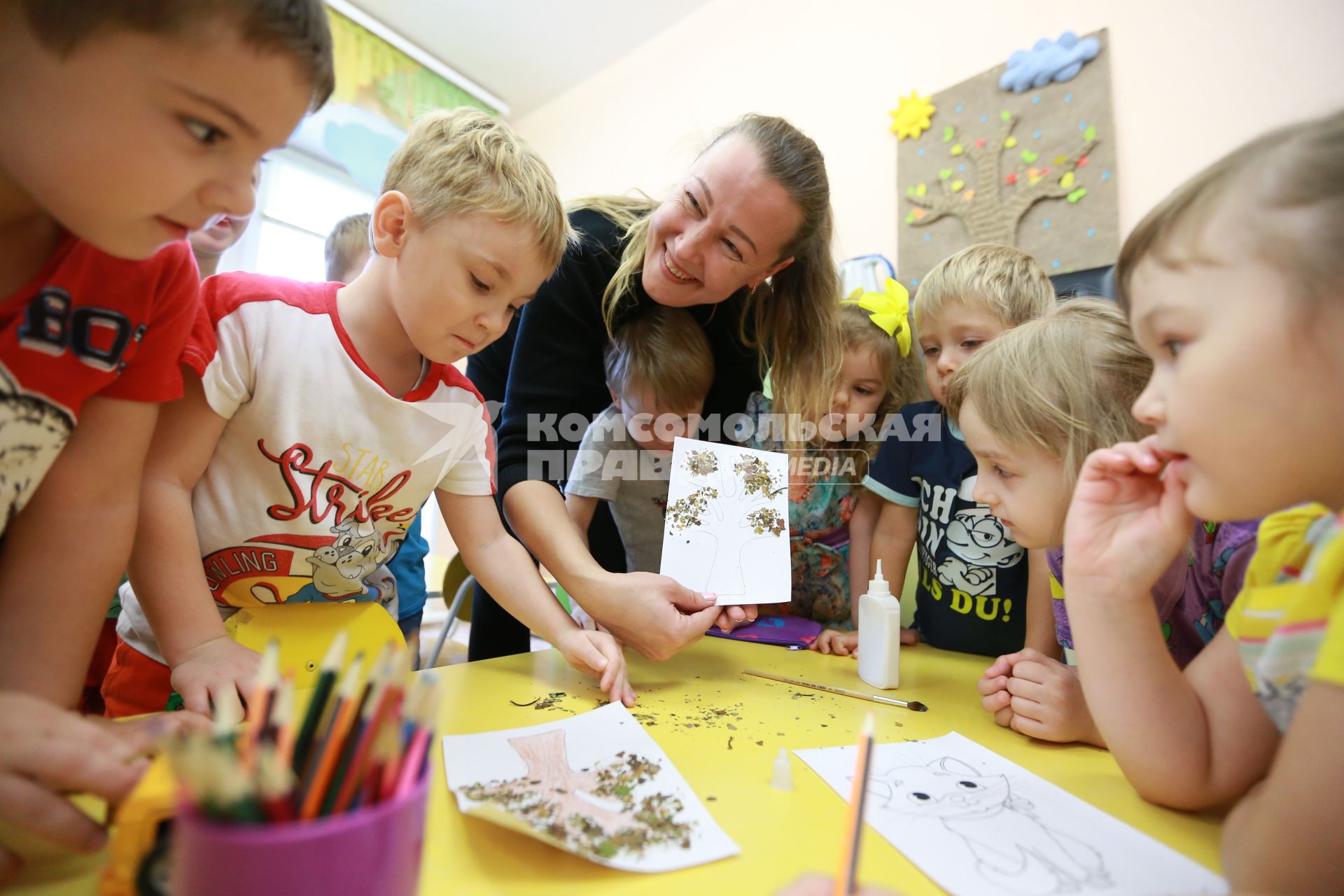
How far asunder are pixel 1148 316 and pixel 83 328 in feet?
2.74

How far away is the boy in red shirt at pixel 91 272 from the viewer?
16.6 inches

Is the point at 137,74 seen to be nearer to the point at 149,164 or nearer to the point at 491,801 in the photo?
the point at 149,164

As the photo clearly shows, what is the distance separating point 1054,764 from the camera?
0.62 meters

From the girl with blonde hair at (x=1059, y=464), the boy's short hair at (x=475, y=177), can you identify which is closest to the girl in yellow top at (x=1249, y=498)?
the girl with blonde hair at (x=1059, y=464)

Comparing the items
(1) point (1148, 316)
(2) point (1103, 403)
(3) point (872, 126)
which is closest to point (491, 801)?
(1) point (1148, 316)

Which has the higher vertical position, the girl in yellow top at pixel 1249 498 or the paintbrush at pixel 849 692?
the girl in yellow top at pixel 1249 498

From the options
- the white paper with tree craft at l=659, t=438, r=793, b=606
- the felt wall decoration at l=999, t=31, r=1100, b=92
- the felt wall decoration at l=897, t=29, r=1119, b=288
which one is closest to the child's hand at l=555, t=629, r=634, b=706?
the white paper with tree craft at l=659, t=438, r=793, b=606

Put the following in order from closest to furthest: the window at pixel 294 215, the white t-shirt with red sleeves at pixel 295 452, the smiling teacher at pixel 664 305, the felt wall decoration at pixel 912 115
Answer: the white t-shirt with red sleeves at pixel 295 452, the smiling teacher at pixel 664 305, the felt wall decoration at pixel 912 115, the window at pixel 294 215

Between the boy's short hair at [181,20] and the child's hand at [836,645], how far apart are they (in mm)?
952

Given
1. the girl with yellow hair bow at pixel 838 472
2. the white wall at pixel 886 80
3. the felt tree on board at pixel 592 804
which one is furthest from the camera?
the white wall at pixel 886 80

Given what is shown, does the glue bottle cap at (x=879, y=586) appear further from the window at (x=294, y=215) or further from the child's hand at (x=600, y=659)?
the window at (x=294, y=215)

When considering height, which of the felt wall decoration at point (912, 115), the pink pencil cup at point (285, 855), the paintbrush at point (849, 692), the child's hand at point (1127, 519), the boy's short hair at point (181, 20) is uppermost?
the felt wall decoration at point (912, 115)

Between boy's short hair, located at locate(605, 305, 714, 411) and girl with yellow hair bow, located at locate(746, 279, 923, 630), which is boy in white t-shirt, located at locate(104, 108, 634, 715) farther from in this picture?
girl with yellow hair bow, located at locate(746, 279, 923, 630)

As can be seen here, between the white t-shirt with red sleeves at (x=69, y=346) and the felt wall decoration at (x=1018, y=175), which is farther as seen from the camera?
the felt wall decoration at (x=1018, y=175)
